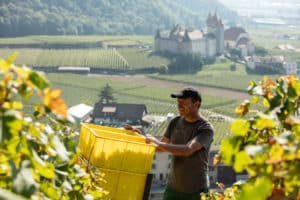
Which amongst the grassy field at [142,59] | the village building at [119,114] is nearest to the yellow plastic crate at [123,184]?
the village building at [119,114]

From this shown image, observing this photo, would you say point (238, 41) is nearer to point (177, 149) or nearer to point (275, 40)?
point (275, 40)

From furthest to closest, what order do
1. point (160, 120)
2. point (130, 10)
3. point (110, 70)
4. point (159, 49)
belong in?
point (130, 10) < point (159, 49) < point (110, 70) < point (160, 120)

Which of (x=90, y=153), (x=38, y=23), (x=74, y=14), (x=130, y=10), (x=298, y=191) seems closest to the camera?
(x=298, y=191)

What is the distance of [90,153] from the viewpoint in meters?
1.87

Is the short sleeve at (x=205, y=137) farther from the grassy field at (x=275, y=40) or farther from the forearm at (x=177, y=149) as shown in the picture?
the grassy field at (x=275, y=40)

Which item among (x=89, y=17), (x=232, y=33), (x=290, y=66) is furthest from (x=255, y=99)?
(x=89, y=17)

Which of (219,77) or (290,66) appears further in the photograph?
(290,66)

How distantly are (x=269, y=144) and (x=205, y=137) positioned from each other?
1.13 m

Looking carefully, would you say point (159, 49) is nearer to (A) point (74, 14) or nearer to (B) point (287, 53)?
(B) point (287, 53)

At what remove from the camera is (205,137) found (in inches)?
75.5

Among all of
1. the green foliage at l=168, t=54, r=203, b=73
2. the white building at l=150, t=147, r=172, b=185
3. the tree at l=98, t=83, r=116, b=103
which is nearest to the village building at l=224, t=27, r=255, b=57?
the green foliage at l=168, t=54, r=203, b=73

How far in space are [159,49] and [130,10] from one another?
21864 millimetres

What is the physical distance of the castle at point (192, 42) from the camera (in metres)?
44.3

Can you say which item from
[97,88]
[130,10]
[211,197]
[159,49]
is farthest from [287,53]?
[211,197]
